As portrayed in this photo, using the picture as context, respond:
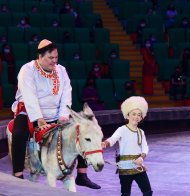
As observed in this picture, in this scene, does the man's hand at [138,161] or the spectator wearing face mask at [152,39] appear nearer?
the man's hand at [138,161]

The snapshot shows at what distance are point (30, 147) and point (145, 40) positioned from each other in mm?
10828

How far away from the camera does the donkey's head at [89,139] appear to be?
485cm

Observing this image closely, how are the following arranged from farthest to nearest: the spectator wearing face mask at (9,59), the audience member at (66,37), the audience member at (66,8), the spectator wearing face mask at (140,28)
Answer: the audience member at (66,8) < the spectator wearing face mask at (140,28) < the audience member at (66,37) < the spectator wearing face mask at (9,59)

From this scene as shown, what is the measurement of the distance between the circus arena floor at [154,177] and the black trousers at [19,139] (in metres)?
0.16

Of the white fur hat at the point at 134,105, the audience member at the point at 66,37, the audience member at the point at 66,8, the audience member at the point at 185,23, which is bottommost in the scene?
the white fur hat at the point at 134,105

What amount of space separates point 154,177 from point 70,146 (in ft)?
9.40

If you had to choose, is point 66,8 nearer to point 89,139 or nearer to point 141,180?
point 141,180

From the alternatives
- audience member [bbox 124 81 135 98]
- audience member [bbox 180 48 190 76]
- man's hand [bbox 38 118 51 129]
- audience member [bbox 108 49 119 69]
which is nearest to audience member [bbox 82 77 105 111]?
audience member [bbox 124 81 135 98]

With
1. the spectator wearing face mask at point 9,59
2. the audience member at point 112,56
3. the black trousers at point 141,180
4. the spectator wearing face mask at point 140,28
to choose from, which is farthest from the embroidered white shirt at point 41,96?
the spectator wearing face mask at point 140,28

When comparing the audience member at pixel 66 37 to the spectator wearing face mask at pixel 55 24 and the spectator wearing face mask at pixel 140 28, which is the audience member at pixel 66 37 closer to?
the spectator wearing face mask at pixel 55 24

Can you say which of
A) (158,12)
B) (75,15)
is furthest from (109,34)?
(158,12)

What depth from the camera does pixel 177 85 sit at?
48.1ft

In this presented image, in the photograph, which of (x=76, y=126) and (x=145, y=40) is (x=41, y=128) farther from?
(x=145, y=40)

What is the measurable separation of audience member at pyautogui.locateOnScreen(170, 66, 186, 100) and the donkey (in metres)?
9.34
